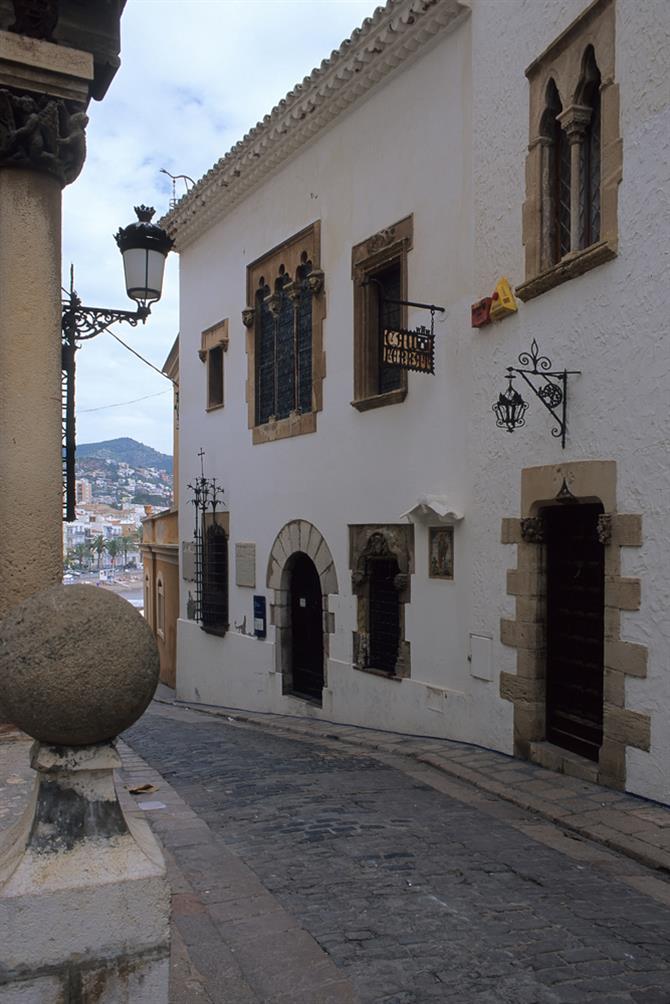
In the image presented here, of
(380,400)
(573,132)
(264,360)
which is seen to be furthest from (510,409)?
(264,360)

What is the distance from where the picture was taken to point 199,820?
217 inches

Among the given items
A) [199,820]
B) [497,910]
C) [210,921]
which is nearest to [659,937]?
[497,910]

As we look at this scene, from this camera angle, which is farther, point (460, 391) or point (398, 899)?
point (460, 391)

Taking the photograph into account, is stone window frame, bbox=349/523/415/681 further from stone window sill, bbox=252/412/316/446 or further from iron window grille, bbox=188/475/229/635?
iron window grille, bbox=188/475/229/635

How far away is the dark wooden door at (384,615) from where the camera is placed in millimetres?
10055

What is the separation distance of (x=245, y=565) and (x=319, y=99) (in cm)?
648

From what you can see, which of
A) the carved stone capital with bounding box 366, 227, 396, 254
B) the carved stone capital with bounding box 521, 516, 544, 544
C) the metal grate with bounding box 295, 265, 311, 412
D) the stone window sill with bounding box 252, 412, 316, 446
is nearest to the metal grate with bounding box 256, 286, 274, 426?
the stone window sill with bounding box 252, 412, 316, 446

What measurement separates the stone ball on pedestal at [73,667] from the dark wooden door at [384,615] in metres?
7.58

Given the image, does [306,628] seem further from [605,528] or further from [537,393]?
[605,528]

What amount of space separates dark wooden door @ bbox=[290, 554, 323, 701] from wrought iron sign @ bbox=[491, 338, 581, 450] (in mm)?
4840

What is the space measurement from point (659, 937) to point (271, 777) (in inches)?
139

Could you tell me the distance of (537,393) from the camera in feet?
23.5

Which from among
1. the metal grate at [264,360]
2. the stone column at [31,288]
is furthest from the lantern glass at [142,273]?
the metal grate at [264,360]

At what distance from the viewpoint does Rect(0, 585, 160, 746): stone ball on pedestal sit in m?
2.30
